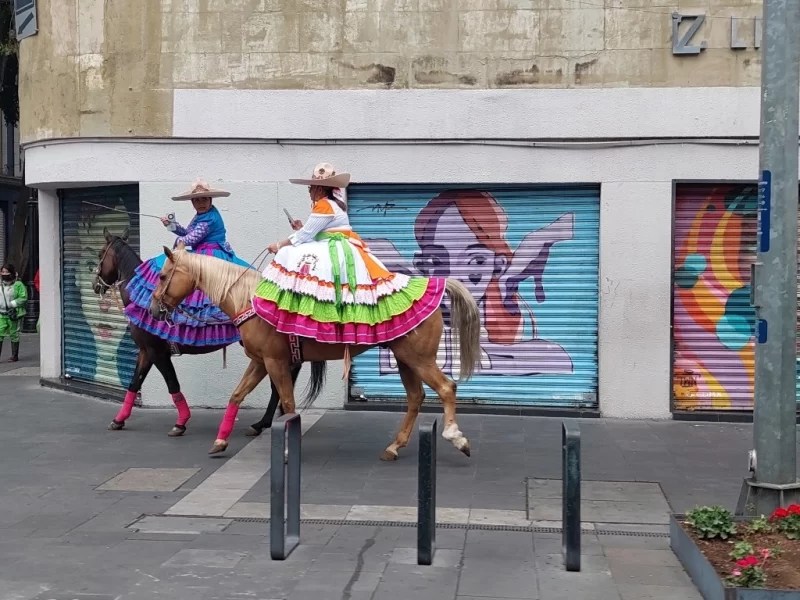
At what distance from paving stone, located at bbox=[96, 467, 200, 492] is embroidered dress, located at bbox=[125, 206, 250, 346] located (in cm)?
173

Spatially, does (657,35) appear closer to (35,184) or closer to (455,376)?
(455,376)

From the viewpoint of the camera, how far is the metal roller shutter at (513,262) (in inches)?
457

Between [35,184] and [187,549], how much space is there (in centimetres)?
793

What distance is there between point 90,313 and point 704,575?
9.94m

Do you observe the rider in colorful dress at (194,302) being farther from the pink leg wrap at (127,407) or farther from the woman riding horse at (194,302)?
the pink leg wrap at (127,407)

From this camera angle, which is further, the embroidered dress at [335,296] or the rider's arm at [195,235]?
the rider's arm at [195,235]

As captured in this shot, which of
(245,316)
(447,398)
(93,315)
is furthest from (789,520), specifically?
(93,315)

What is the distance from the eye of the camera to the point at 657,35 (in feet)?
36.9

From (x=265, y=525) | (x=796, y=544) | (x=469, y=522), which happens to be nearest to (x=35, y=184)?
(x=265, y=525)

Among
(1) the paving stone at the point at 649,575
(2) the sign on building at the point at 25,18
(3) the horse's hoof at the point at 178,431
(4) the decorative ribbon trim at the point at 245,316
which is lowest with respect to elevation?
(1) the paving stone at the point at 649,575

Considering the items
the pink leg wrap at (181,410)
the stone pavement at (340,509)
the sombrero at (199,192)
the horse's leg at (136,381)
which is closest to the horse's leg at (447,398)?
the stone pavement at (340,509)

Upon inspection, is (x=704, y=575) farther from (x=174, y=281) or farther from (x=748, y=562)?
(x=174, y=281)

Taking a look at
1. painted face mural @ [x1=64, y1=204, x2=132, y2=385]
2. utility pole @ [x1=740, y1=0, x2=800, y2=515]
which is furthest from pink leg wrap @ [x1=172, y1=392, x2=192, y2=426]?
utility pole @ [x1=740, y1=0, x2=800, y2=515]

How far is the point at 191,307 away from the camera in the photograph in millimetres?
10172
